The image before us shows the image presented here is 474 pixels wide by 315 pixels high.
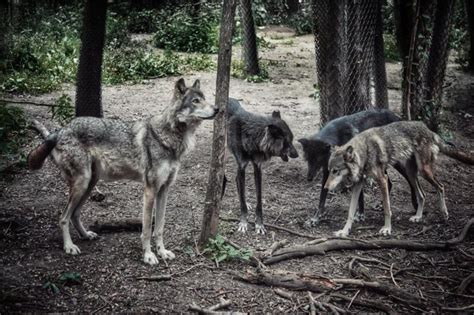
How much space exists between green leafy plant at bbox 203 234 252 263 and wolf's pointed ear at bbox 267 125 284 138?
5.92 ft

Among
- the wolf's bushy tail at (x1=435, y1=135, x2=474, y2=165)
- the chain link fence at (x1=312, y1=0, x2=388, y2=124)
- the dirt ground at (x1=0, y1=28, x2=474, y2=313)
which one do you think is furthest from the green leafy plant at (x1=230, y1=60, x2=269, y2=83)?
the wolf's bushy tail at (x1=435, y1=135, x2=474, y2=165)

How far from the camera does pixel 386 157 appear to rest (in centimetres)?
751

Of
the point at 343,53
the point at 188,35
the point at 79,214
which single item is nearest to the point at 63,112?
the point at 79,214

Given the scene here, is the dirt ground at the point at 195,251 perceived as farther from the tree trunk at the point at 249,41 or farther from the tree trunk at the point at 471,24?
the tree trunk at the point at 471,24

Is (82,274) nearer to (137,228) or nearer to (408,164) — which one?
(137,228)

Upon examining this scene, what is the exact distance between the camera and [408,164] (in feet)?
26.5

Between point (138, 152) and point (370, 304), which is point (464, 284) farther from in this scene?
point (138, 152)

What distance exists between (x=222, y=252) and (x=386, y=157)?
2.98 meters

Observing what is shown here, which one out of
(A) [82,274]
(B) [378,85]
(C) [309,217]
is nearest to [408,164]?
(C) [309,217]

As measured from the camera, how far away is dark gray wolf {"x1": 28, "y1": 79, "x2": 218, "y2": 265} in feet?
19.7

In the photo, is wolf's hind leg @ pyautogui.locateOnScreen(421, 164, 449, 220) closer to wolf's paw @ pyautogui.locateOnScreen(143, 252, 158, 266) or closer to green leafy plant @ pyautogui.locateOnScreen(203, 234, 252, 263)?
green leafy plant @ pyautogui.locateOnScreen(203, 234, 252, 263)

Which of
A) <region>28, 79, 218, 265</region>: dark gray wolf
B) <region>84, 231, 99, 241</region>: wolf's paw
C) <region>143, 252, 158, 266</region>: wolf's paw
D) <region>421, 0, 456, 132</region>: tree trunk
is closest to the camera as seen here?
<region>143, 252, 158, 266</region>: wolf's paw

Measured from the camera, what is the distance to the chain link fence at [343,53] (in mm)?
9641

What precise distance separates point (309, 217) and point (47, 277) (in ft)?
13.1
